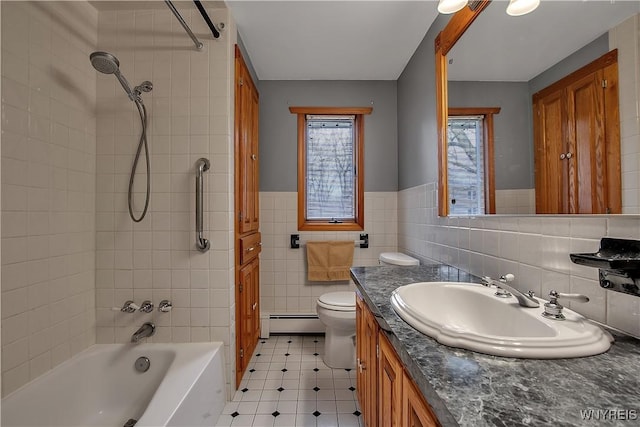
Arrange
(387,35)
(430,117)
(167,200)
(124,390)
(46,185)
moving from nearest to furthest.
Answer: (46,185) → (124,390) → (167,200) → (430,117) → (387,35)

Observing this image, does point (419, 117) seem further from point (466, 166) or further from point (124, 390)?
point (124, 390)

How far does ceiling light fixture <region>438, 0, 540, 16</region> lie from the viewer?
0.95 m

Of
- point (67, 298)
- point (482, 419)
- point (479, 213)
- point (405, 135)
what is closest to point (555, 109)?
point (479, 213)

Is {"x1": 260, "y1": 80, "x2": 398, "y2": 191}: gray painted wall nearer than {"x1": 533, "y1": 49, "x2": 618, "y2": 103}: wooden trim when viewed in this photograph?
No

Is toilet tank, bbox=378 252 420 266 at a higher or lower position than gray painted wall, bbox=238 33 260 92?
Result: lower

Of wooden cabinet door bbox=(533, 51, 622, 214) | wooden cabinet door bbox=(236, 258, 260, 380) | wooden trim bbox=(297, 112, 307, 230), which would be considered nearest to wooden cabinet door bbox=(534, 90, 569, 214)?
wooden cabinet door bbox=(533, 51, 622, 214)

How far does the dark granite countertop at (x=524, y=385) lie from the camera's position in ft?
1.34

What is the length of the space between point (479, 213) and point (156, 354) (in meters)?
1.82

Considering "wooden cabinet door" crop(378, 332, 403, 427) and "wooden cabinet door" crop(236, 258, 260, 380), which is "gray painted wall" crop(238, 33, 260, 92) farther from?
"wooden cabinet door" crop(378, 332, 403, 427)

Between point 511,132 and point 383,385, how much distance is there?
41.4 inches

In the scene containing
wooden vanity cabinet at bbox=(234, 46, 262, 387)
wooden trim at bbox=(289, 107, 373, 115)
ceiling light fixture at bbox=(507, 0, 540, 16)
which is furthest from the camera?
wooden trim at bbox=(289, 107, 373, 115)

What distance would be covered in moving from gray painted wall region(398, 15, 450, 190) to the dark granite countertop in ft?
4.24

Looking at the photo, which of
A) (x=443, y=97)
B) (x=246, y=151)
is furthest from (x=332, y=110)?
(x=443, y=97)

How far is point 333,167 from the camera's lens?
8.59ft
